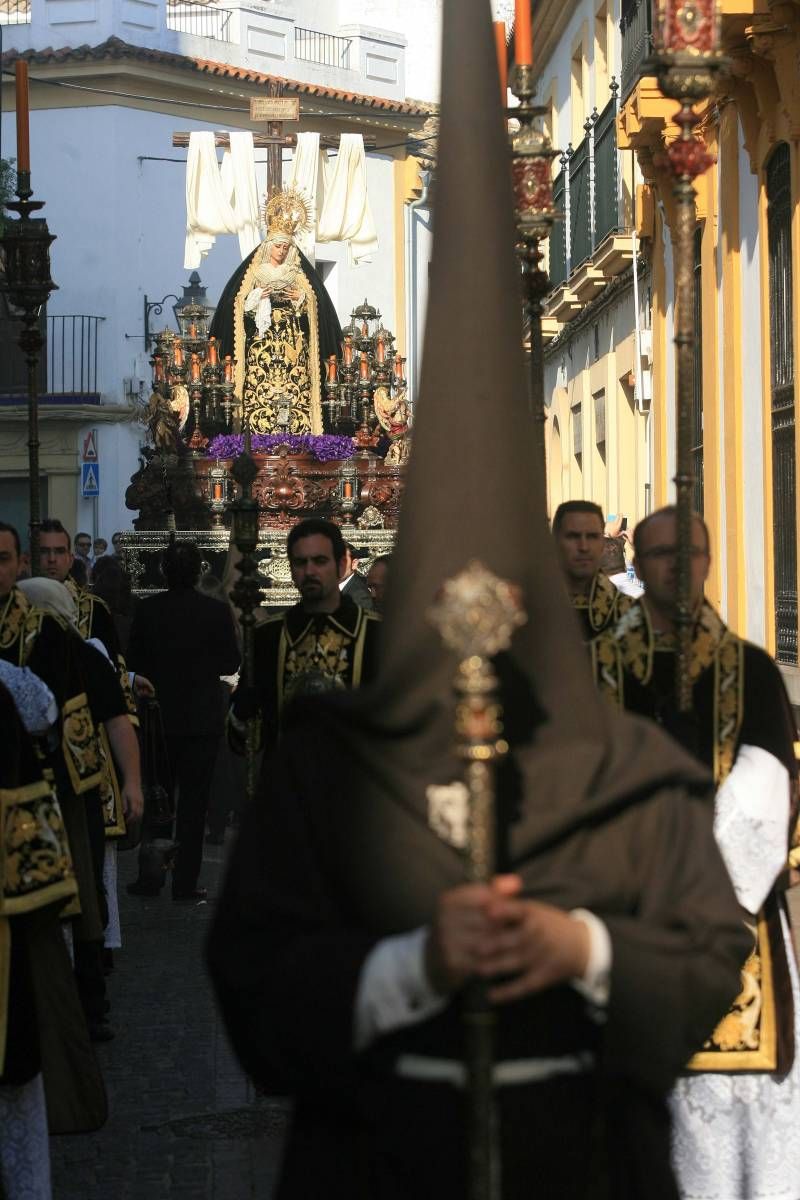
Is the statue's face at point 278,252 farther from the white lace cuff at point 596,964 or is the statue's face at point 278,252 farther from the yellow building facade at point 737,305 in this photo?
the white lace cuff at point 596,964

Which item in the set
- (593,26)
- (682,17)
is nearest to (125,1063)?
(682,17)

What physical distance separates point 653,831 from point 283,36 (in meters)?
38.4

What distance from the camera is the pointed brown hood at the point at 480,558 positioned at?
279 cm

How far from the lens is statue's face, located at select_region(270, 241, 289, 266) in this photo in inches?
950

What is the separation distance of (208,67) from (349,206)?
8812 mm

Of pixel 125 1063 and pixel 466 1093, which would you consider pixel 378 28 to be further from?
pixel 466 1093

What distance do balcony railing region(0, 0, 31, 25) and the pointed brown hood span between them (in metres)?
36.5

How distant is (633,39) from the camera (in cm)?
1772

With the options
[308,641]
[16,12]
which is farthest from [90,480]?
[308,641]

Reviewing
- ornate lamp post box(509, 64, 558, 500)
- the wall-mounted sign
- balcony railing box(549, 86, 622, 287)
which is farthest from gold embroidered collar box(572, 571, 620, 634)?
the wall-mounted sign

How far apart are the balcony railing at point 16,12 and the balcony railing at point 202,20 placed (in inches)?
98.8

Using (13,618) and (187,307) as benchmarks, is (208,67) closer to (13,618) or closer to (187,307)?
(187,307)

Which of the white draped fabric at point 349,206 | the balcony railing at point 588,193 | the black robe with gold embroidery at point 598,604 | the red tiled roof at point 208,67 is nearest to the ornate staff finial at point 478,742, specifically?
the black robe with gold embroidery at point 598,604

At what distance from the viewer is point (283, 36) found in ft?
130
